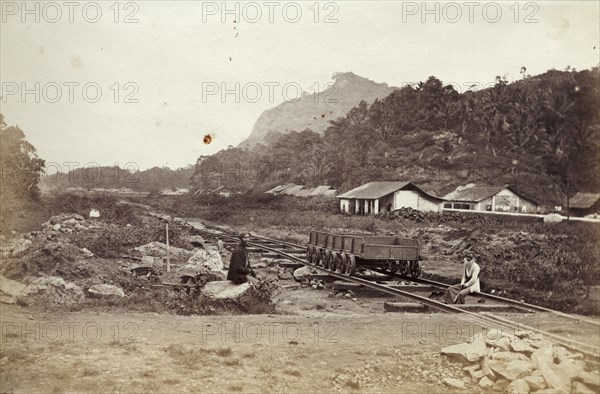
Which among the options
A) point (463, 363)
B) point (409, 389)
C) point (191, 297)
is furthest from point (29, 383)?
point (463, 363)

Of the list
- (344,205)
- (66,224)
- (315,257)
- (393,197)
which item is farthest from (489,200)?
(66,224)

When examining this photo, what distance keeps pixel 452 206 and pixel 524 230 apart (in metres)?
1.50

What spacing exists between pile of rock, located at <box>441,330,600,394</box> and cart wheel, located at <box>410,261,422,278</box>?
358cm

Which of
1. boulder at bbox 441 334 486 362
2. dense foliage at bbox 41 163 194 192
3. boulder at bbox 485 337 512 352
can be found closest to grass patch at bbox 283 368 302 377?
boulder at bbox 441 334 486 362

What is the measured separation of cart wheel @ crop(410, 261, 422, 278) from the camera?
10.6m

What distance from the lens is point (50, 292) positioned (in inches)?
329

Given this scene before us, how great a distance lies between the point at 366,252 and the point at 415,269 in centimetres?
124

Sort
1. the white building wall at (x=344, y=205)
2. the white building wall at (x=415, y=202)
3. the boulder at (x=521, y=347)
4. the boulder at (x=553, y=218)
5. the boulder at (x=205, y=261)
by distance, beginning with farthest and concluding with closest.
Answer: the white building wall at (x=344, y=205) < the white building wall at (x=415, y=202) < the boulder at (x=205, y=261) < the boulder at (x=553, y=218) < the boulder at (x=521, y=347)

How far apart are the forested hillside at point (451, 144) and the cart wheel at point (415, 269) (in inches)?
68.8

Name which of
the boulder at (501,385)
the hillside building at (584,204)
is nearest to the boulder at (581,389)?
the boulder at (501,385)

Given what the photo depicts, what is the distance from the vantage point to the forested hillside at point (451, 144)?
A: 28.2ft

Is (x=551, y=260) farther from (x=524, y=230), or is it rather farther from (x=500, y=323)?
(x=500, y=323)

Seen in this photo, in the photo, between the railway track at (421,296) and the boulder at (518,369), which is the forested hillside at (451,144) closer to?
the railway track at (421,296)

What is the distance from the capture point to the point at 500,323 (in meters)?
7.75
